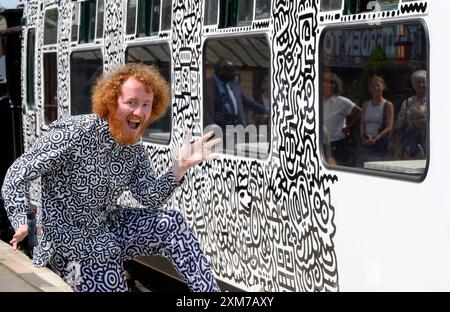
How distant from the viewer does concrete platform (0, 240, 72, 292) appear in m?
9.02

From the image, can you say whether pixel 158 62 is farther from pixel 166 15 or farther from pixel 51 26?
pixel 51 26

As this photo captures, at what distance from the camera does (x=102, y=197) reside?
552 centimetres

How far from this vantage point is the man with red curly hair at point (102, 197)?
17.8 ft

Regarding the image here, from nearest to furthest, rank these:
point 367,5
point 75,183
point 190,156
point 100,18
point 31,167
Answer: point 31,167, point 75,183, point 190,156, point 367,5, point 100,18

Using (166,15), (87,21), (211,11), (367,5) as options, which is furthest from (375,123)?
(87,21)

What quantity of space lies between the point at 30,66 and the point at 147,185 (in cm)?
781

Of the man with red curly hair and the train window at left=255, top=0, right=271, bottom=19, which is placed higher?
the train window at left=255, top=0, right=271, bottom=19

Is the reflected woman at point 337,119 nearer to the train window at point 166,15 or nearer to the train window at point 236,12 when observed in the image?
the train window at point 236,12

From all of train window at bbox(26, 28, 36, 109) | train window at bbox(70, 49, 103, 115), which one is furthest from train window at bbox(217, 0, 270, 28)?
train window at bbox(26, 28, 36, 109)

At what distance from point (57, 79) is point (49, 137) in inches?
259

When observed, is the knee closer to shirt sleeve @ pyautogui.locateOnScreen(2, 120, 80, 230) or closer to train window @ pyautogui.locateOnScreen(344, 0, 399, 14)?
shirt sleeve @ pyautogui.locateOnScreen(2, 120, 80, 230)

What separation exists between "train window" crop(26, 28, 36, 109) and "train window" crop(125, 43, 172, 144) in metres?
3.70

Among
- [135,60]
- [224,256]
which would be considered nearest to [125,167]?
[224,256]

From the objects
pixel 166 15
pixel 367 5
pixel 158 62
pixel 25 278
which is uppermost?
pixel 166 15
